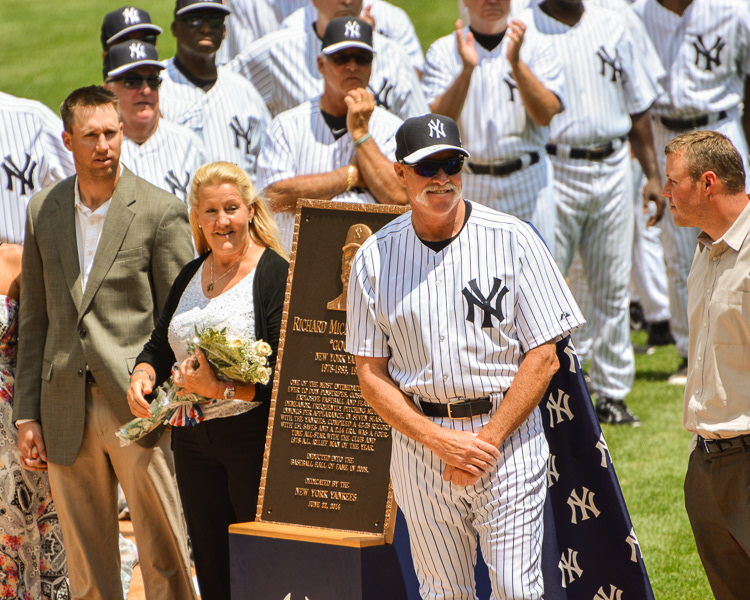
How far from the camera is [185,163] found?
6.47 metres

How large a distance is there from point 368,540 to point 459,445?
96 centimetres

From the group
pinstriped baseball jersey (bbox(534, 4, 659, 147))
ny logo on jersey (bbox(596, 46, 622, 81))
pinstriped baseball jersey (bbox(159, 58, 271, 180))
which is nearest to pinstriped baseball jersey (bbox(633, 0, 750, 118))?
pinstriped baseball jersey (bbox(534, 4, 659, 147))

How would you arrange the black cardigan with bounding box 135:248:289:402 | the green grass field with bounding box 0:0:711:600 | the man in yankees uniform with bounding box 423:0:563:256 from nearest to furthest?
the black cardigan with bounding box 135:248:289:402
the green grass field with bounding box 0:0:711:600
the man in yankees uniform with bounding box 423:0:563:256

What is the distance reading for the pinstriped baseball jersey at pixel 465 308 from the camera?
12.6 feet

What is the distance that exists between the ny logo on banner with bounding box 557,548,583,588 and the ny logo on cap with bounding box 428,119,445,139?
6.33 feet

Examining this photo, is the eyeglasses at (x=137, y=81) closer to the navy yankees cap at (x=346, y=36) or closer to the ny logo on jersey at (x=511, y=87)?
the navy yankees cap at (x=346, y=36)

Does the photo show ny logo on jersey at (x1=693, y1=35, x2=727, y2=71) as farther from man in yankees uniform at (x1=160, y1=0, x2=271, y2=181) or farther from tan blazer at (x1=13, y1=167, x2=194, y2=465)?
tan blazer at (x1=13, y1=167, x2=194, y2=465)

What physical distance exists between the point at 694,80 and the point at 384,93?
10.8ft

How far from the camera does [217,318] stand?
15.1 feet

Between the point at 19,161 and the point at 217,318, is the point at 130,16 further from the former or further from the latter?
the point at 217,318

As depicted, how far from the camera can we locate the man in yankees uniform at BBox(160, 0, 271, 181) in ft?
23.6

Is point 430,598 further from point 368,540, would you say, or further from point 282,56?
point 282,56

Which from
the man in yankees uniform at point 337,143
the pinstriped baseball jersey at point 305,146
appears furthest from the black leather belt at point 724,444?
the pinstriped baseball jersey at point 305,146

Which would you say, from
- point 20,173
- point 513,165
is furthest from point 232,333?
point 513,165
